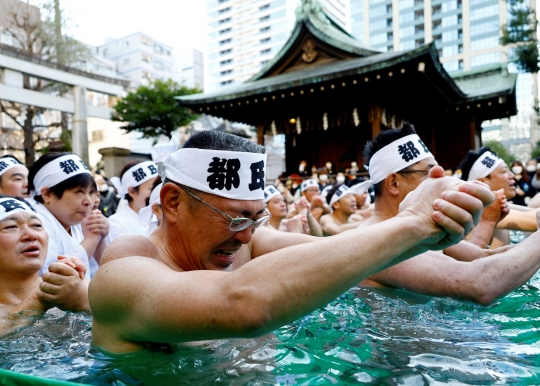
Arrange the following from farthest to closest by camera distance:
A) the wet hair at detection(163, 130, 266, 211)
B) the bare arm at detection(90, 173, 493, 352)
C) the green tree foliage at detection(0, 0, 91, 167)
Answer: the green tree foliage at detection(0, 0, 91, 167)
the wet hair at detection(163, 130, 266, 211)
the bare arm at detection(90, 173, 493, 352)

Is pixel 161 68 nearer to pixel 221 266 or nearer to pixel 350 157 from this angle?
pixel 350 157

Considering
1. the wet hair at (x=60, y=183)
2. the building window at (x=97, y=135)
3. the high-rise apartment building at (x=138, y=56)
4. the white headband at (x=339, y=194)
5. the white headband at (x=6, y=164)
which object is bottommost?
the white headband at (x=339, y=194)

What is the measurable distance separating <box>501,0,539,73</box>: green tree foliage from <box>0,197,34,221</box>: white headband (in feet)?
83.5

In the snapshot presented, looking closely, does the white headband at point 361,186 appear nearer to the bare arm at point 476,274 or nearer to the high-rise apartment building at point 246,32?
the bare arm at point 476,274

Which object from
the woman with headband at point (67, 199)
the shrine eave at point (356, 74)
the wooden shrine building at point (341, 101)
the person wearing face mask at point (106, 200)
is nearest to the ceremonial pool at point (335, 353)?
the woman with headband at point (67, 199)

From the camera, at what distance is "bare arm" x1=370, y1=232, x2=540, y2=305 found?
106 inches

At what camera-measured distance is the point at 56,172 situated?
13.5ft

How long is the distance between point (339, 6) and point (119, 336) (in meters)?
120

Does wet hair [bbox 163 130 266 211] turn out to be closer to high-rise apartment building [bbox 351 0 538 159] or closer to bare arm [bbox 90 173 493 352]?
bare arm [bbox 90 173 493 352]

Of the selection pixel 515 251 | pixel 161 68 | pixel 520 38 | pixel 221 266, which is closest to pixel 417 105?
pixel 520 38

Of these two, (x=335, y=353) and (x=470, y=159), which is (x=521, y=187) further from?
(x=335, y=353)

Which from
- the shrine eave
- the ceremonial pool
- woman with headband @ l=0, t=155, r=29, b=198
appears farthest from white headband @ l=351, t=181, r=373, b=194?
the shrine eave

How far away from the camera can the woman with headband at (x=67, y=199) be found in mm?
4102

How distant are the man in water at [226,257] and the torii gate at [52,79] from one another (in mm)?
28725
